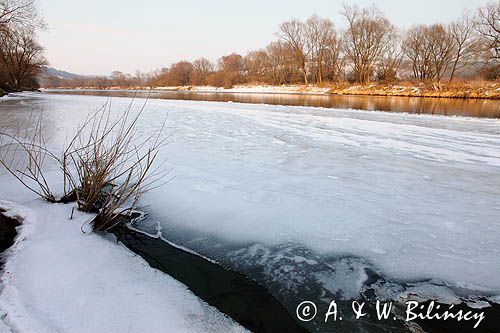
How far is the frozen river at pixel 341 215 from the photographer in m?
2.03

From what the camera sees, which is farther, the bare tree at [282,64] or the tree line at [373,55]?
the bare tree at [282,64]

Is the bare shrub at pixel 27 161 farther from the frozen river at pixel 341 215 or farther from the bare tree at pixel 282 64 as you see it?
the bare tree at pixel 282 64

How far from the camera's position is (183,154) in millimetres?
5281

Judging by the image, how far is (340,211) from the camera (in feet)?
9.56

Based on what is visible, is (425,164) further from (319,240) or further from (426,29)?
(426,29)

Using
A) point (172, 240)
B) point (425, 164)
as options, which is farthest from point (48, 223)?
point (425, 164)

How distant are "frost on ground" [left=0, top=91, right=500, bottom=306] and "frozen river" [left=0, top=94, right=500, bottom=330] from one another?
0.04 ft

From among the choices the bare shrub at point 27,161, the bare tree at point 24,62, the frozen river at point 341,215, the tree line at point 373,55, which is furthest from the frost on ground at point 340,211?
the bare tree at point 24,62

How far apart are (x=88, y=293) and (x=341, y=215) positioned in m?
2.30

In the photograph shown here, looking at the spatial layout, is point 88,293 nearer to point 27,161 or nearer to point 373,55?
point 27,161

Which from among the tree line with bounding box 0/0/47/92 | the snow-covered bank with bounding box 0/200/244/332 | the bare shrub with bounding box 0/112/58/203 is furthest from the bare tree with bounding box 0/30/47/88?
the snow-covered bank with bounding box 0/200/244/332

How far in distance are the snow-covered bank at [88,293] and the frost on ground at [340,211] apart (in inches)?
20.2

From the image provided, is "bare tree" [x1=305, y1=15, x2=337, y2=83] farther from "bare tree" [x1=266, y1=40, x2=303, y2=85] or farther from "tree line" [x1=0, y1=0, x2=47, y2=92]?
"tree line" [x1=0, y1=0, x2=47, y2=92]

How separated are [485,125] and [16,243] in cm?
1188
